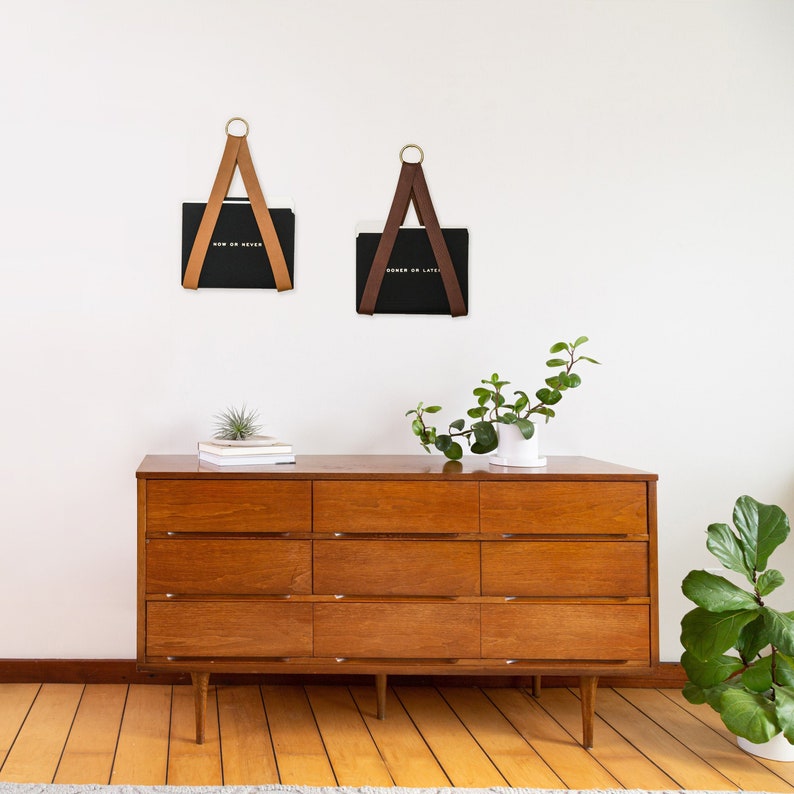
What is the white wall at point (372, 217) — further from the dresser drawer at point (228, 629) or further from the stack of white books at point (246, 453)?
the dresser drawer at point (228, 629)

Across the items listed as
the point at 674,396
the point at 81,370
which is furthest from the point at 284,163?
the point at 674,396

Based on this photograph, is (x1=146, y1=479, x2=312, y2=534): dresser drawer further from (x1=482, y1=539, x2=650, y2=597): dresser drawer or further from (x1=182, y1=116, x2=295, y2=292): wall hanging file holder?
(x1=182, y1=116, x2=295, y2=292): wall hanging file holder

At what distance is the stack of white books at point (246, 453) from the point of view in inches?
88.7

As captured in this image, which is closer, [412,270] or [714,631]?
[714,631]

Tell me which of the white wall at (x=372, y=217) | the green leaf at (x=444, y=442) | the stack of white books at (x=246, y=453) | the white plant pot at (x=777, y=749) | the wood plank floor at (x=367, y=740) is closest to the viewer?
the wood plank floor at (x=367, y=740)

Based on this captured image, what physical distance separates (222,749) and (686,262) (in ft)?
7.18

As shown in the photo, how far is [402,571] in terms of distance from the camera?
215 cm

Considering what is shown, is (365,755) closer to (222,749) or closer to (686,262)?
(222,749)

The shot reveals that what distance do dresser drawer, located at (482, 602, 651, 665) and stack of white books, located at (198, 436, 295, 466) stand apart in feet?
2.46

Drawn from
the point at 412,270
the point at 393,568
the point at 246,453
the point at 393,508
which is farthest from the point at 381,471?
the point at 412,270

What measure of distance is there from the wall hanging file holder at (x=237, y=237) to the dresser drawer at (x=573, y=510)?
43.8 inches

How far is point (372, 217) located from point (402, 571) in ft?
4.09

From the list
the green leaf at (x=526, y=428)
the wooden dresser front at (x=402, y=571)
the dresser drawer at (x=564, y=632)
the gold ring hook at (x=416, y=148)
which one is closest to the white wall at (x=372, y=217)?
the gold ring hook at (x=416, y=148)

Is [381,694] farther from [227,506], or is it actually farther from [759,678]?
[759,678]
